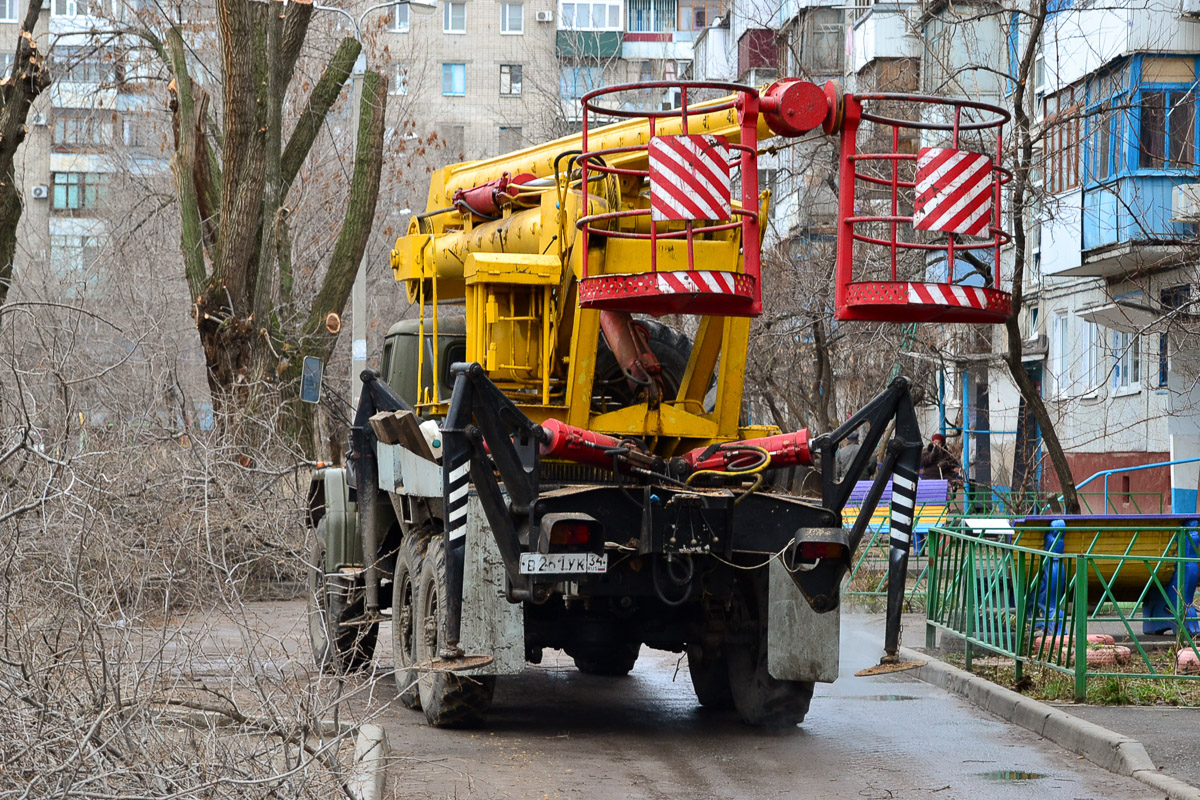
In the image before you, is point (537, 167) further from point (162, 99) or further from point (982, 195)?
point (162, 99)

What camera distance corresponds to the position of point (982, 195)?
8.76 meters

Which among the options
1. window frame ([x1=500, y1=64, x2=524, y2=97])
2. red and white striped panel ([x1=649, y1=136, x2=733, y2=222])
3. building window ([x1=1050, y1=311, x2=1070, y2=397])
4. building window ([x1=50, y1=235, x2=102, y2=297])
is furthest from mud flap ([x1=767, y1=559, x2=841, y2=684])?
window frame ([x1=500, y1=64, x2=524, y2=97])

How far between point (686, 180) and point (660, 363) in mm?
1992

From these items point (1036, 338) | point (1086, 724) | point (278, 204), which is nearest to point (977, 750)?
point (1086, 724)

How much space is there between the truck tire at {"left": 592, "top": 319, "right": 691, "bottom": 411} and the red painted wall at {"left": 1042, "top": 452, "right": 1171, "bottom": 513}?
13.0 m

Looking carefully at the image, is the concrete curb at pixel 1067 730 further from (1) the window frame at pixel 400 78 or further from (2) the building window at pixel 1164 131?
(1) the window frame at pixel 400 78

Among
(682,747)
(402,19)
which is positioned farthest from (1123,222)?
(402,19)

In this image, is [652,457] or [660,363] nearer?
[652,457]

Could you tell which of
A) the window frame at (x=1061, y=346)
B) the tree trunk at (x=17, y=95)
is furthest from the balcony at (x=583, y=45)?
the tree trunk at (x=17, y=95)

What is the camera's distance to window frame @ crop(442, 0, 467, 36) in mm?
62375

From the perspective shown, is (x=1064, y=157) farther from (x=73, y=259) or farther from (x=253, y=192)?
(x=73, y=259)

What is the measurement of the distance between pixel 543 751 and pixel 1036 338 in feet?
68.6

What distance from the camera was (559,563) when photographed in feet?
26.6

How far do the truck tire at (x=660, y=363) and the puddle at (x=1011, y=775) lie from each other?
3065 millimetres
